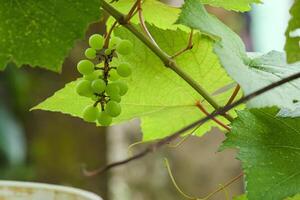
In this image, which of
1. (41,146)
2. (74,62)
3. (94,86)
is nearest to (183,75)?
(94,86)

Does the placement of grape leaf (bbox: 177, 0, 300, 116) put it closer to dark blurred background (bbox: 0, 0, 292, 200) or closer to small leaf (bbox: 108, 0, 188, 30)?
small leaf (bbox: 108, 0, 188, 30)

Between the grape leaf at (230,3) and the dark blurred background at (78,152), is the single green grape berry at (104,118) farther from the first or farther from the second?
the dark blurred background at (78,152)

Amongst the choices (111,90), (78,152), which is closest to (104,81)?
(111,90)

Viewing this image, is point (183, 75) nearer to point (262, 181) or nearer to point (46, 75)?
point (262, 181)

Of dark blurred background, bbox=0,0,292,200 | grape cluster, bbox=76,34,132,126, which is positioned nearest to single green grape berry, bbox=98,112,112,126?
grape cluster, bbox=76,34,132,126

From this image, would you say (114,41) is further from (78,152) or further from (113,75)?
(78,152)

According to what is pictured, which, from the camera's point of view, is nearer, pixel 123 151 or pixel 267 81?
pixel 267 81
